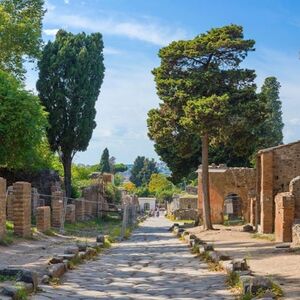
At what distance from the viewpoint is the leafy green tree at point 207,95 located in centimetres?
2562

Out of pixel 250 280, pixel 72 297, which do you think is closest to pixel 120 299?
pixel 72 297

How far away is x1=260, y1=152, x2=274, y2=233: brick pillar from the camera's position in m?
25.5

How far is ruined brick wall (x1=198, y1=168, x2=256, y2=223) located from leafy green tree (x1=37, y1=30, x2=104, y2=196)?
341 inches

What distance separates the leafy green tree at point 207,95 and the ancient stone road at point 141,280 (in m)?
10.2

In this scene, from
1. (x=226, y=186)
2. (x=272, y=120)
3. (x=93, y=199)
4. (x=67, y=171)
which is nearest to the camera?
(x=226, y=186)

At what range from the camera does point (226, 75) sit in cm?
2688

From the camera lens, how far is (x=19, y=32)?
32.8 meters

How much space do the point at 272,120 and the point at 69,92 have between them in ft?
74.6

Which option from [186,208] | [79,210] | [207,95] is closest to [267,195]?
[207,95]

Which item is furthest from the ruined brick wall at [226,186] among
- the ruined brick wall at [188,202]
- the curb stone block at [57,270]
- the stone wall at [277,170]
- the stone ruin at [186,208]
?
the curb stone block at [57,270]

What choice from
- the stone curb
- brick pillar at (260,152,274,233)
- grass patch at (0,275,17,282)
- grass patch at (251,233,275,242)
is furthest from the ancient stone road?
brick pillar at (260,152,274,233)

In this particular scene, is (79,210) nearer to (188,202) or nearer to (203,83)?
(203,83)

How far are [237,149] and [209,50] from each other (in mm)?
4959

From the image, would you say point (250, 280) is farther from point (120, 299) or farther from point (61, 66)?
point (61, 66)
